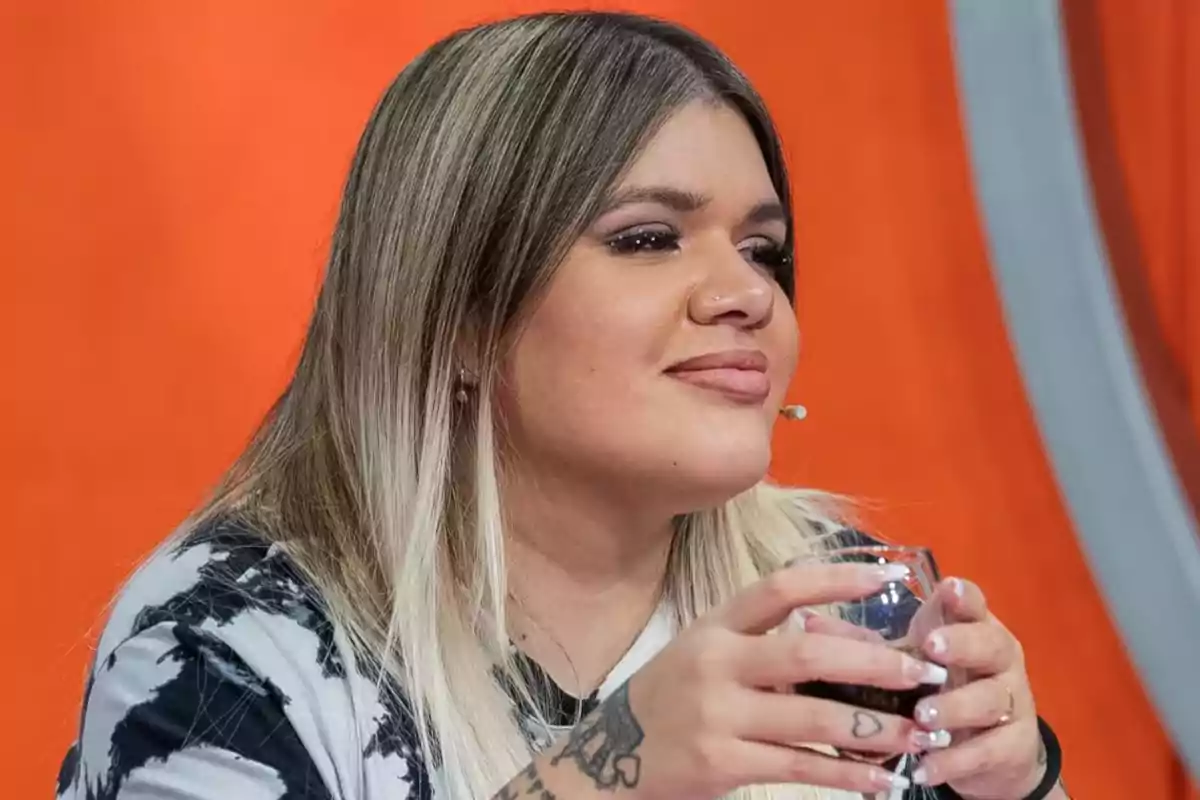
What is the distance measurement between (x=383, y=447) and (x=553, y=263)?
0.59 feet

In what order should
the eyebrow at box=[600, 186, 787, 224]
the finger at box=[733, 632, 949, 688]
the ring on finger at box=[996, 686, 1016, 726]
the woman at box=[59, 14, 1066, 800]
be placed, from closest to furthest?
the finger at box=[733, 632, 949, 688]
the ring on finger at box=[996, 686, 1016, 726]
the woman at box=[59, 14, 1066, 800]
the eyebrow at box=[600, 186, 787, 224]

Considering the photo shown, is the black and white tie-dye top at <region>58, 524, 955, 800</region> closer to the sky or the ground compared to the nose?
closer to the ground

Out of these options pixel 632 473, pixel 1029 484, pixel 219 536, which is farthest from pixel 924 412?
pixel 219 536

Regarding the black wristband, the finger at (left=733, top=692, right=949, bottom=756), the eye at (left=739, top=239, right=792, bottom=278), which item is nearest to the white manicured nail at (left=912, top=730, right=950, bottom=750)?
the finger at (left=733, top=692, right=949, bottom=756)

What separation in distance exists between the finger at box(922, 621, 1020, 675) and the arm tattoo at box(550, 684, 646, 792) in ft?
0.49

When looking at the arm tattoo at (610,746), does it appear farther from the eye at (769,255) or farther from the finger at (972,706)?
the eye at (769,255)

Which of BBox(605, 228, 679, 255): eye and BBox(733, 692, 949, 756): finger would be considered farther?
BBox(605, 228, 679, 255): eye

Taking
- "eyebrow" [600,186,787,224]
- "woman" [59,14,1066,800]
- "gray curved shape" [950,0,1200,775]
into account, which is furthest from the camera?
"gray curved shape" [950,0,1200,775]

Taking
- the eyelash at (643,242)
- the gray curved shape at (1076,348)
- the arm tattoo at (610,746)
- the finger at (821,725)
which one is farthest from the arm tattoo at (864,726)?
the gray curved shape at (1076,348)

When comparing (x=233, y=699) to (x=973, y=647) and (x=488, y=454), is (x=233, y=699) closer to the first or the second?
(x=488, y=454)

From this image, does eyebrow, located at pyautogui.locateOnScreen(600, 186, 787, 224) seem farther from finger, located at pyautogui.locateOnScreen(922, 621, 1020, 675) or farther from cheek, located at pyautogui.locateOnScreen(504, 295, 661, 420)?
finger, located at pyautogui.locateOnScreen(922, 621, 1020, 675)

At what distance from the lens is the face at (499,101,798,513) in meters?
0.84

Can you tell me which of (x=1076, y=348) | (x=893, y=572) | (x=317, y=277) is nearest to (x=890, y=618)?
(x=893, y=572)

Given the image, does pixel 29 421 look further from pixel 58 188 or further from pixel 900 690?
pixel 900 690
